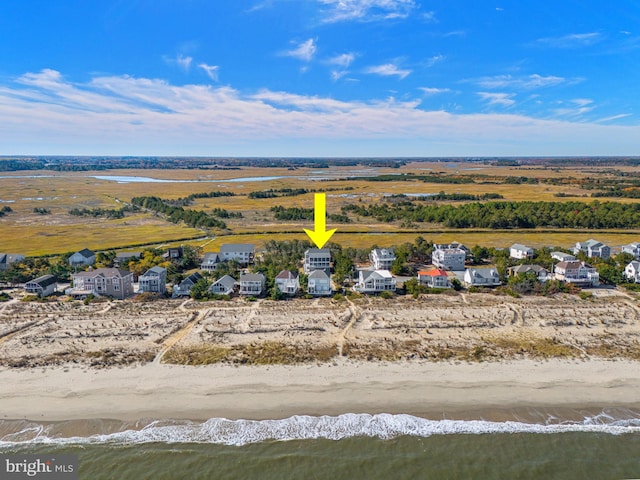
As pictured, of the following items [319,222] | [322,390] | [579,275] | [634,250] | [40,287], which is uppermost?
[319,222]

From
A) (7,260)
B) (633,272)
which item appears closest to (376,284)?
(633,272)

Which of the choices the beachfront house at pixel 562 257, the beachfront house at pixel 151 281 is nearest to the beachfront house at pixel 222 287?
the beachfront house at pixel 151 281

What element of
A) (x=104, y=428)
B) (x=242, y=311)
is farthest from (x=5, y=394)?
(x=242, y=311)

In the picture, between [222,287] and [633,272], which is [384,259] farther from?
[633,272]

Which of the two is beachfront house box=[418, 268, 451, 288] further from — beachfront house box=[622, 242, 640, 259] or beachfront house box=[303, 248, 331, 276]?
beachfront house box=[622, 242, 640, 259]

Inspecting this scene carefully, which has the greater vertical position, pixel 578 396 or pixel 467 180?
pixel 467 180

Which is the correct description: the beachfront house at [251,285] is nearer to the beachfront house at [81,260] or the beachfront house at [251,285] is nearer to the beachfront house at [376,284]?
the beachfront house at [376,284]

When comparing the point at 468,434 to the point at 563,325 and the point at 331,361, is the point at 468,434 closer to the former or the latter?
the point at 331,361
